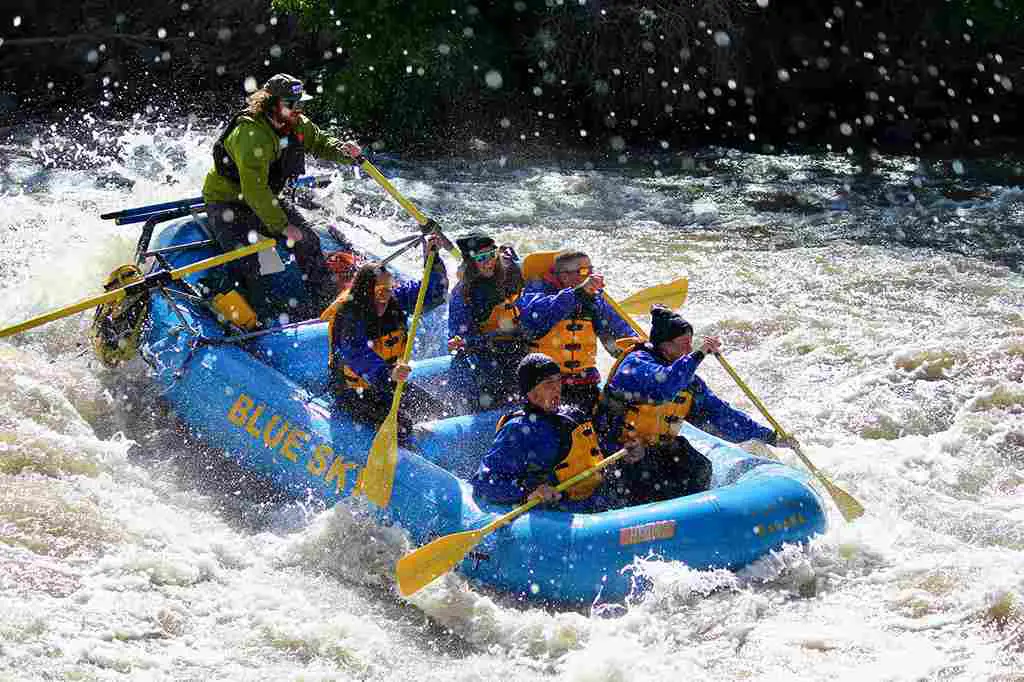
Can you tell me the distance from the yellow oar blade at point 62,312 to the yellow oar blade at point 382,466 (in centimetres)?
206

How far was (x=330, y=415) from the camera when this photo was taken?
6160 mm

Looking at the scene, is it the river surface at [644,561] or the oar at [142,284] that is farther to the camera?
the oar at [142,284]

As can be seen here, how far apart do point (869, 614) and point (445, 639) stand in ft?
5.75

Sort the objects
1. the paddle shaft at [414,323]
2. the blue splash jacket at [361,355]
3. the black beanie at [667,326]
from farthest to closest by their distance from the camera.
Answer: the blue splash jacket at [361,355]
the paddle shaft at [414,323]
the black beanie at [667,326]

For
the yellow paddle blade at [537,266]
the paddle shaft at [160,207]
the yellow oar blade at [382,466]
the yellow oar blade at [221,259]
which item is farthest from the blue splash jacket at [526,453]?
the paddle shaft at [160,207]

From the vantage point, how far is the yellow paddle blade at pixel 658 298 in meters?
7.00

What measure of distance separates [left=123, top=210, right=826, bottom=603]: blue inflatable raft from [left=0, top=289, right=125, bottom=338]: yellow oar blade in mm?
331

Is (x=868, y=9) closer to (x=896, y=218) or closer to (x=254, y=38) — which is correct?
(x=896, y=218)

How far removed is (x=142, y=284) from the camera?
695cm

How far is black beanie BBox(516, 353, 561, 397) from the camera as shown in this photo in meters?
5.34

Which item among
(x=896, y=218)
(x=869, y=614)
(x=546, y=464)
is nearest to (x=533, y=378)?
(x=546, y=464)

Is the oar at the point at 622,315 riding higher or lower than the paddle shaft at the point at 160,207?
lower

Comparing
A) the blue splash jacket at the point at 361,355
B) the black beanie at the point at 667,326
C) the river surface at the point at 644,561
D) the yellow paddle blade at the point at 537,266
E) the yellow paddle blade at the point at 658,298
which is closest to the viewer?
the river surface at the point at 644,561

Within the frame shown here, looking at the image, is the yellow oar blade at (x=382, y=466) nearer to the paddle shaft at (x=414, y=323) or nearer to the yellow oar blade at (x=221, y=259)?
the paddle shaft at (x=414, y=323)
